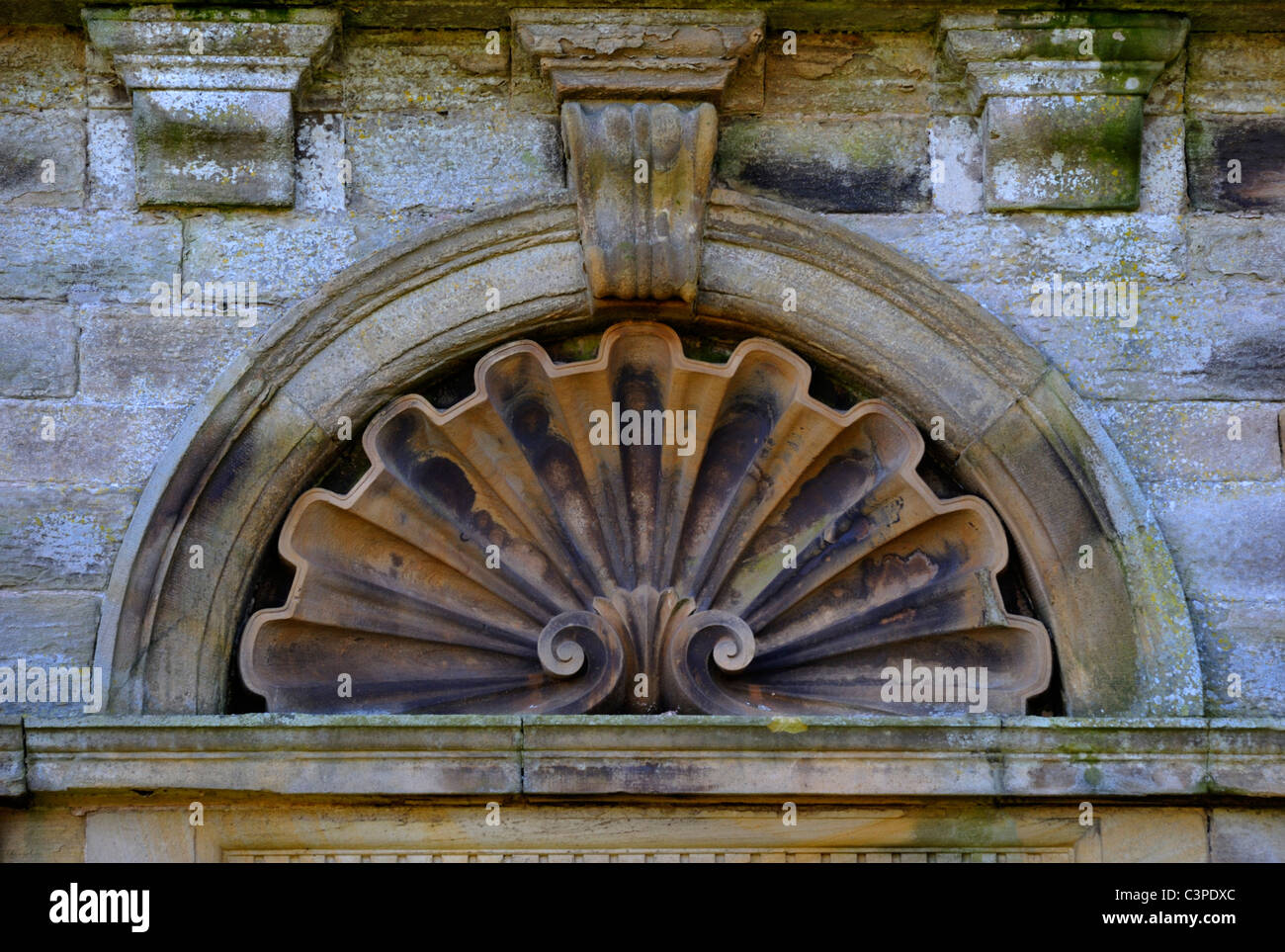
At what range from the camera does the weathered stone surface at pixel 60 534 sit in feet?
13.2

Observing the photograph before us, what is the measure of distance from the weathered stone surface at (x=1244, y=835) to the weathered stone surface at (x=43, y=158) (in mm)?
2861

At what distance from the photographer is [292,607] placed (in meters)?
4.07

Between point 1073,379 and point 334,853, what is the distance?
1927mm

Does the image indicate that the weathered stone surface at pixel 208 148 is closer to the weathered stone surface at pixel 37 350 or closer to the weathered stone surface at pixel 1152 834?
the weathered stone surface at pixel 37 350

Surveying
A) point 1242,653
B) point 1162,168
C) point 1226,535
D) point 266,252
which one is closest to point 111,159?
point 266,252

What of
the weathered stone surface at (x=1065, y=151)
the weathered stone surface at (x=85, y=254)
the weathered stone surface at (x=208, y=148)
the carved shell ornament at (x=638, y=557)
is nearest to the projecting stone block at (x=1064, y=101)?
the weathered stone surface at (x=1065, y=151)

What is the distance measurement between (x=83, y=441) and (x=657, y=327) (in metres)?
1.31

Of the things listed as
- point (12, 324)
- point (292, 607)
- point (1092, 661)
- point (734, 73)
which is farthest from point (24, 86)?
point (1092, 661)

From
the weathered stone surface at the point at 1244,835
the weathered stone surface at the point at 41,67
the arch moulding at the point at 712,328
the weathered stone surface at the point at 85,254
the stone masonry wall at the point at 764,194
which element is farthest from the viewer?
the weathered stone surface at the point at 41,67

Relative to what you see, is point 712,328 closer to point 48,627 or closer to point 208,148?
point 208,148

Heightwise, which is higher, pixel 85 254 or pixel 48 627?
pixel 85 254

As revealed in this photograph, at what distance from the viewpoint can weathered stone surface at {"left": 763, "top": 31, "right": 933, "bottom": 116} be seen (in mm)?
4355

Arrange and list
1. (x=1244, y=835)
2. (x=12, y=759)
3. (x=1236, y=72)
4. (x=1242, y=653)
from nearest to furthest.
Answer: (x=12, y=759)
(x=1244, y=835)
(x=1242, y=653)
(x=1236, y=72)

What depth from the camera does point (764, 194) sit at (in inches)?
169
